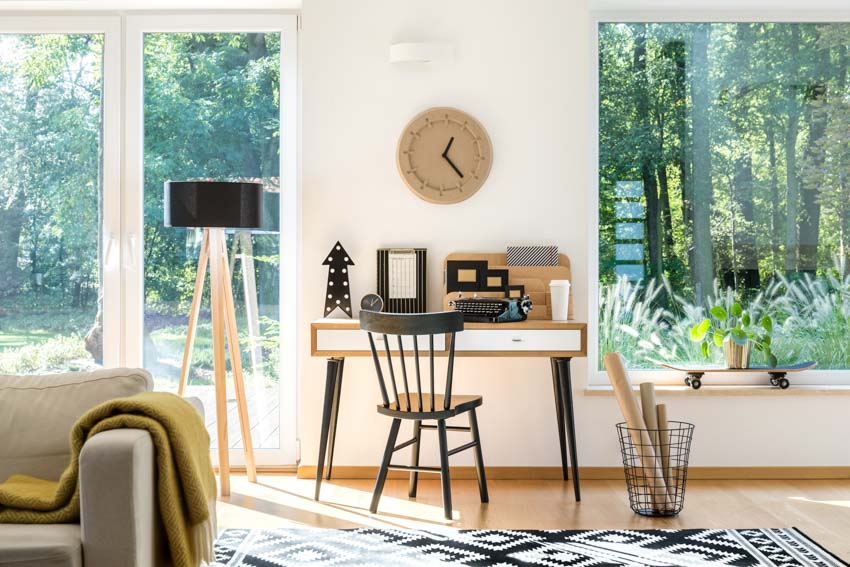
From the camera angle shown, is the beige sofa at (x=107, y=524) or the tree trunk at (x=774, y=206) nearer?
the beige sofa at (x=107, y=524)

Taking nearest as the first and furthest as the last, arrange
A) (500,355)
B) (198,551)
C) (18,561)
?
(18,561)
(198,551)
(500,355)

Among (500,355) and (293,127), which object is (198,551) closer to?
(500,355)

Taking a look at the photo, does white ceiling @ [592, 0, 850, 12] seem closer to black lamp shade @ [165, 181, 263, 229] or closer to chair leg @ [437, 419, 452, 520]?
black lamp shade @ [165, 181, 263, 229]

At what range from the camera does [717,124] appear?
14.2 ft

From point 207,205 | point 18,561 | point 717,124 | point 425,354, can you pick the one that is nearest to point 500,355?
point 425,354

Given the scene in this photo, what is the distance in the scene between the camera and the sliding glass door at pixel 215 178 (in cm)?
430

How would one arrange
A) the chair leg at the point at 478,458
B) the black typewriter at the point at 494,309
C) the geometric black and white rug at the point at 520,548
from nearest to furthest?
the geometric black and white rug at the point at 520,548 < the chair leg at the point at 478,458 < the black typewriter at the point at 494,309

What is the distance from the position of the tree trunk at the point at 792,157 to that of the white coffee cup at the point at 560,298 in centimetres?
130

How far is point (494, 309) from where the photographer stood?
12.2ft

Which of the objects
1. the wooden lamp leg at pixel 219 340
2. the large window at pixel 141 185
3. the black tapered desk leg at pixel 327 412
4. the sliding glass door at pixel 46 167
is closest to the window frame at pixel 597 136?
the black tapered desk leg at pixel 327 412

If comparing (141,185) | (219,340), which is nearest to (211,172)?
(141,185)

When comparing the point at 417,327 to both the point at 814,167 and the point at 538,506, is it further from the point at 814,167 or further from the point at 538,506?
the point at 814,167

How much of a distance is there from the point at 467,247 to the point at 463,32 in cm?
Answer: 105

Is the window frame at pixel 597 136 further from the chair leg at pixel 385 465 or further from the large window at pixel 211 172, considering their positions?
the large window at pixel 211 172
